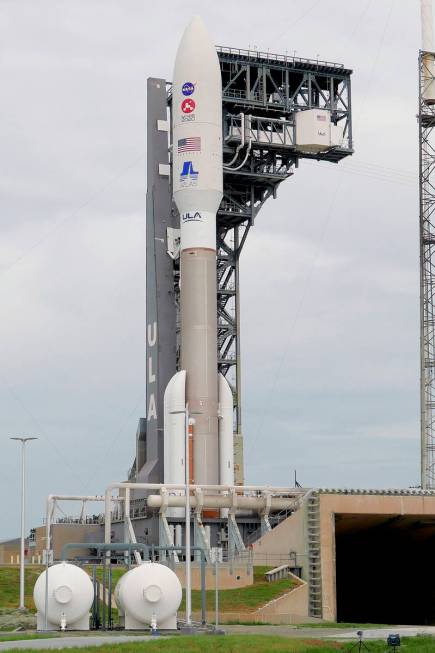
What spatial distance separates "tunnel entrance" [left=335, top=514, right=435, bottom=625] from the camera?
262 feet

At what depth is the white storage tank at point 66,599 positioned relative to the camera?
164ft

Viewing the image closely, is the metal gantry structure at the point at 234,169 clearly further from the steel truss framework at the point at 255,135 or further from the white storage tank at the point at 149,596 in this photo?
the white storage tank at the point at 149,596

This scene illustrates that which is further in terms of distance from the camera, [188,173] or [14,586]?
[188,173]

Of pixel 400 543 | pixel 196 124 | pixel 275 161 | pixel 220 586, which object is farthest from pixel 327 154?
pixel 220 586

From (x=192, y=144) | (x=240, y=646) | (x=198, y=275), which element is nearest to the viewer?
(x=240, y=646)

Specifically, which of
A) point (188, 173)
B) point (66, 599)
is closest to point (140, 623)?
point (66, 599)

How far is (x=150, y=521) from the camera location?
84000mm

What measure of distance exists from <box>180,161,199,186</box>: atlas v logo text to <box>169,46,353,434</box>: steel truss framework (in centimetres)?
707

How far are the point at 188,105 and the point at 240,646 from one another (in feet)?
159

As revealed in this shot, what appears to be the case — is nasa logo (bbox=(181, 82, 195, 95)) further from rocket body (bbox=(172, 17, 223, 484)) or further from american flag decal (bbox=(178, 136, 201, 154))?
american flag decal (bbox=(178, 136, 201, 154))

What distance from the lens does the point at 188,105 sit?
82.9m

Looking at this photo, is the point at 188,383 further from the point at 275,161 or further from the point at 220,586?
the point at 275,161

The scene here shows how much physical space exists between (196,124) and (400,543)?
32053 mm

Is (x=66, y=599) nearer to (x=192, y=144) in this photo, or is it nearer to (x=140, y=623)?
(x=140, y=623)
